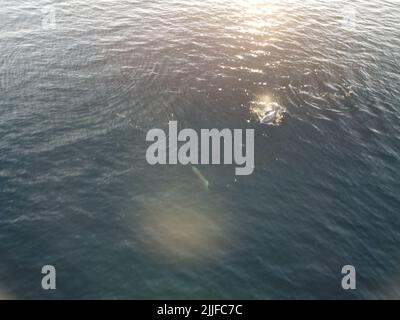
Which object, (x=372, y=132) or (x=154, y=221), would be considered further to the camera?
(x=372, y=132)

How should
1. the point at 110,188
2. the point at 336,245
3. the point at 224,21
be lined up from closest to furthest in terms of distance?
the point at 336,245 → the point at 110,188 → the point at 224,21

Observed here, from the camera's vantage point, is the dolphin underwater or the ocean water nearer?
the ocean water

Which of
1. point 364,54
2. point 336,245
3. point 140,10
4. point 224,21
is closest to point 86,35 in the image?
point 140,10

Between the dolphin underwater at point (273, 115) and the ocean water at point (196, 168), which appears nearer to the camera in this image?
the ocean water at point (196, 168)

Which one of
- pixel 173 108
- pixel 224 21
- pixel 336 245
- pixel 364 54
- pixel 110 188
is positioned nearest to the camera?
pixel 336 245

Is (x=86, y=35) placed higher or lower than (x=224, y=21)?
lower

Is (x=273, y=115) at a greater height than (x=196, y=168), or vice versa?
(x=273, y=115)

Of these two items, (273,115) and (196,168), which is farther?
(273,115)

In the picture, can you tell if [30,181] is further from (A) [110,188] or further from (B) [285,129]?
(B) [285,129]
